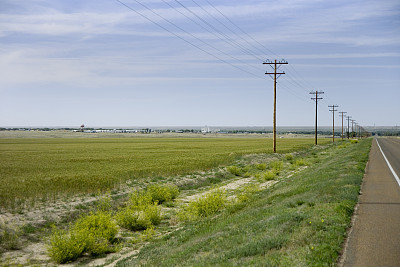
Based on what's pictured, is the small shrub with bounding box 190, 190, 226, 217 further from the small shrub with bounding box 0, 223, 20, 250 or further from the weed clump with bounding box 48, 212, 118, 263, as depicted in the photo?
the small shrub with bounding box 0, 223, 20, 250

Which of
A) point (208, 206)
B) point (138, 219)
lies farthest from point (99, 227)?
point (208, 206)

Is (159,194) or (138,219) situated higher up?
(159,194)

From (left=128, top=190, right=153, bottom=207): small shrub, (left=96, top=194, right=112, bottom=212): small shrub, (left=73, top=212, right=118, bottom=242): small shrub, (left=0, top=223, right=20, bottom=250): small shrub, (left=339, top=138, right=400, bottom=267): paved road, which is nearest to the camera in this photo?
(left=339, top=138, right=400, bottom=267): paved road

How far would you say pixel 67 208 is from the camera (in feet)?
60.7

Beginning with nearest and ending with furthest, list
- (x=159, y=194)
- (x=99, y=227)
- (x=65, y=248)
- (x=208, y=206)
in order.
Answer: (x=65, y=248)
(x=99, y=227)
(x=208, y=206)
(x=159, y=194)

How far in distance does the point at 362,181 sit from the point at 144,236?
482 inches

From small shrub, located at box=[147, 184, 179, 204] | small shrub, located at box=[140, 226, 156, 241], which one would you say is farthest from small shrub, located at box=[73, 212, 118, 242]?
small shrub, located at box=[147, 184, 179, 204]

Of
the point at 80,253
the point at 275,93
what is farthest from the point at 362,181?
the point at 275,93

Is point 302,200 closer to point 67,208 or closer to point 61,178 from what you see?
point 67,208

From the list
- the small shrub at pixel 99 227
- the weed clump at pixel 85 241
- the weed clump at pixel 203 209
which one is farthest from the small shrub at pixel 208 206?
the small shrub at pixel 99 227

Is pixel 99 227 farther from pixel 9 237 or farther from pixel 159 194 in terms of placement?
pixel 159 194

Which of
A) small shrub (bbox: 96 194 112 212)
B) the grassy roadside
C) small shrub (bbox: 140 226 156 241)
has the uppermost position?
the grassy roadside

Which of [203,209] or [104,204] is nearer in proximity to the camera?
[203,209]

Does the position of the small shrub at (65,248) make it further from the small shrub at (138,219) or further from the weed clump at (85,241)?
the small shrub at (138,219)
